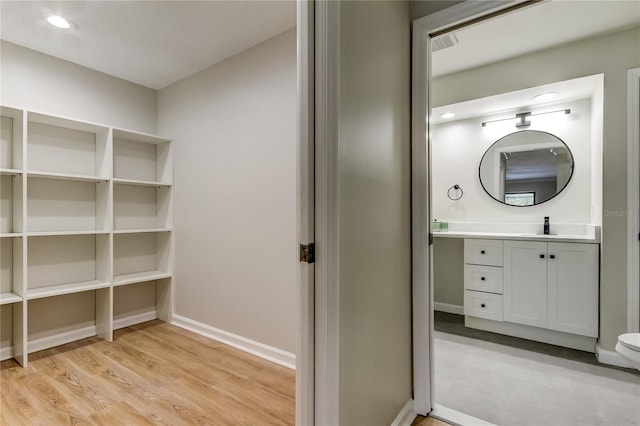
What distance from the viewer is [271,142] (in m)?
2.36

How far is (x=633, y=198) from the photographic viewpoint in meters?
2.21

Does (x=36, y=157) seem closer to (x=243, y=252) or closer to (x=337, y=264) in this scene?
(x=243, y=252)

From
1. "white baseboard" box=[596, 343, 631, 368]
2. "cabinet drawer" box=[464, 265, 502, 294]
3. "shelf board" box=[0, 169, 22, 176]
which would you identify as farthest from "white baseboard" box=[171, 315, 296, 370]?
"white baseboard" box=[596, 343, 631, 368]

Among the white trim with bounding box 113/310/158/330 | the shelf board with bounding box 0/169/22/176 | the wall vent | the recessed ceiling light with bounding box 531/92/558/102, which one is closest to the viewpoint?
the shelf board with bounding box 0/169/22/176

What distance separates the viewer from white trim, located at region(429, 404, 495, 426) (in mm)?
1590

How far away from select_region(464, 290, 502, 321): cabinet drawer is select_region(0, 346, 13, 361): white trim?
12.6 ft

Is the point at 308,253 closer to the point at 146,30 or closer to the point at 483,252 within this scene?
the point at 146,30

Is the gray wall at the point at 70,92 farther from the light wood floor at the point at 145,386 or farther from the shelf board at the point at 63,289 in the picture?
the light wood floor at the point at 145,386

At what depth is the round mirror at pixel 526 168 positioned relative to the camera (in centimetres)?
300

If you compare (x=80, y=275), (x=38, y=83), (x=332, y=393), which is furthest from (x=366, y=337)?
(x=38, y=83)

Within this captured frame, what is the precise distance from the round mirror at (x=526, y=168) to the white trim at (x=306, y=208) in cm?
294

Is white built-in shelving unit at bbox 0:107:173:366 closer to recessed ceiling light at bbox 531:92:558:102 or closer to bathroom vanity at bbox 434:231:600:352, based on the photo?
bathroom vanity at bbox 434:231:600:352

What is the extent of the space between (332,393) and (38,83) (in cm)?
323

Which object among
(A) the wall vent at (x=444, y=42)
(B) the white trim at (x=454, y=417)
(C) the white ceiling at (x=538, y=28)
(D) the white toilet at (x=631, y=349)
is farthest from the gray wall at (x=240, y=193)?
(D) the white toilet at (x=631, y=349)
